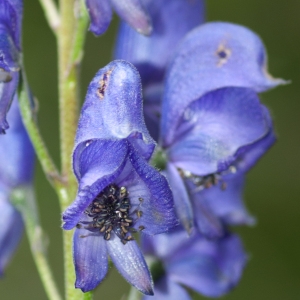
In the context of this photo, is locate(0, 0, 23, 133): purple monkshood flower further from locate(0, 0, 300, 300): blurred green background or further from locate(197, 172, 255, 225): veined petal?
locate(0, 0, 300, 300): blurred green background

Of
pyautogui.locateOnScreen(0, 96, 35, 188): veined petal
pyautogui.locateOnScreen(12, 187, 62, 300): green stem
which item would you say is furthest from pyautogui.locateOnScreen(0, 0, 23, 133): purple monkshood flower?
pyautogui.locateOnScreen(12, 187, 62, 300): green stem

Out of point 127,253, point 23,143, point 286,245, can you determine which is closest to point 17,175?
point 23,143

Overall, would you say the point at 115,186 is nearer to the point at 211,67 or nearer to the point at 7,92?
the point at 7,92

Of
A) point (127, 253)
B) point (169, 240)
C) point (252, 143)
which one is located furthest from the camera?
point (169, 240)

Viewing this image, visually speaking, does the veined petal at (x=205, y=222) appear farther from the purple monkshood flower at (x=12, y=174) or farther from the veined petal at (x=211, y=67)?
the purple monkshood flower at (x=12, y=174)

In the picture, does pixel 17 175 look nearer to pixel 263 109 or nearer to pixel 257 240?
pixel 263 109

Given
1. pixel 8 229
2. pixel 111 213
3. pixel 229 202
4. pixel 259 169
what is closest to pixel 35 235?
pixel 8 229

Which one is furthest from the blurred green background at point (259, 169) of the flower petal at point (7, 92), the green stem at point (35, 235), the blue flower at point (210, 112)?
the flower petal at point (7, 92)
